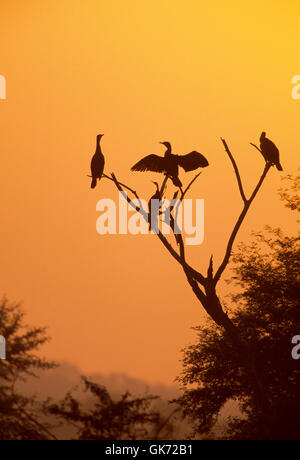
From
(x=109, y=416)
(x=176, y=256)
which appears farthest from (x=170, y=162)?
(x=109, y=416)

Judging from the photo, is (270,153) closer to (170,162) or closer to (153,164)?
(170,162)

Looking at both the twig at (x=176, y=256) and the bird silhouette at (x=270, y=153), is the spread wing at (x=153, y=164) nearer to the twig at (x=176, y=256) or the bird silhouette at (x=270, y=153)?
the twig at (x=176, y=256)

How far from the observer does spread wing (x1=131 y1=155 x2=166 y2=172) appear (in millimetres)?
22578

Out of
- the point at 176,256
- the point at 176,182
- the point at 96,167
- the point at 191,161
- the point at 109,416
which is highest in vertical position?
the point at 191,161

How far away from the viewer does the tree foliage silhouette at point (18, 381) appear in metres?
16.6

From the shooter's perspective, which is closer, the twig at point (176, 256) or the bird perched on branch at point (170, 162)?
the twig at point (176, 256)

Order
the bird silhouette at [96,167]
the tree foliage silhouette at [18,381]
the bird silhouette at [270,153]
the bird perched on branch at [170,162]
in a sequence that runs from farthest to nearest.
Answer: the bird perched on branch at [170,162]
the bird silhouette at [96,167]
the bird silhouette at [270,153]
the tree foliage silhouette at [18,381]

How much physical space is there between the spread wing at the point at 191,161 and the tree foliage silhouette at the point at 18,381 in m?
6.32

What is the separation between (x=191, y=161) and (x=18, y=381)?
8130 mm

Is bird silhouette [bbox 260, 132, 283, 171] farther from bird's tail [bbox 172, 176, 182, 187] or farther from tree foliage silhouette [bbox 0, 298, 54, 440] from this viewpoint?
tree foliage silhouette [bbox 0, 298, 54, 440]

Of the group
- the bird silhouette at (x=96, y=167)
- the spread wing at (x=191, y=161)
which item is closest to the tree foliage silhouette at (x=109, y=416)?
the bird silhouette at (x=96, y=167)

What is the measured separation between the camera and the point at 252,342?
27.3 meters

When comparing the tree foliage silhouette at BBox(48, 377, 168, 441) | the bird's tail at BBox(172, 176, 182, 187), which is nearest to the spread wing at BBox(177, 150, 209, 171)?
the bird's tail at BBox(172, 176, 182, 187)
